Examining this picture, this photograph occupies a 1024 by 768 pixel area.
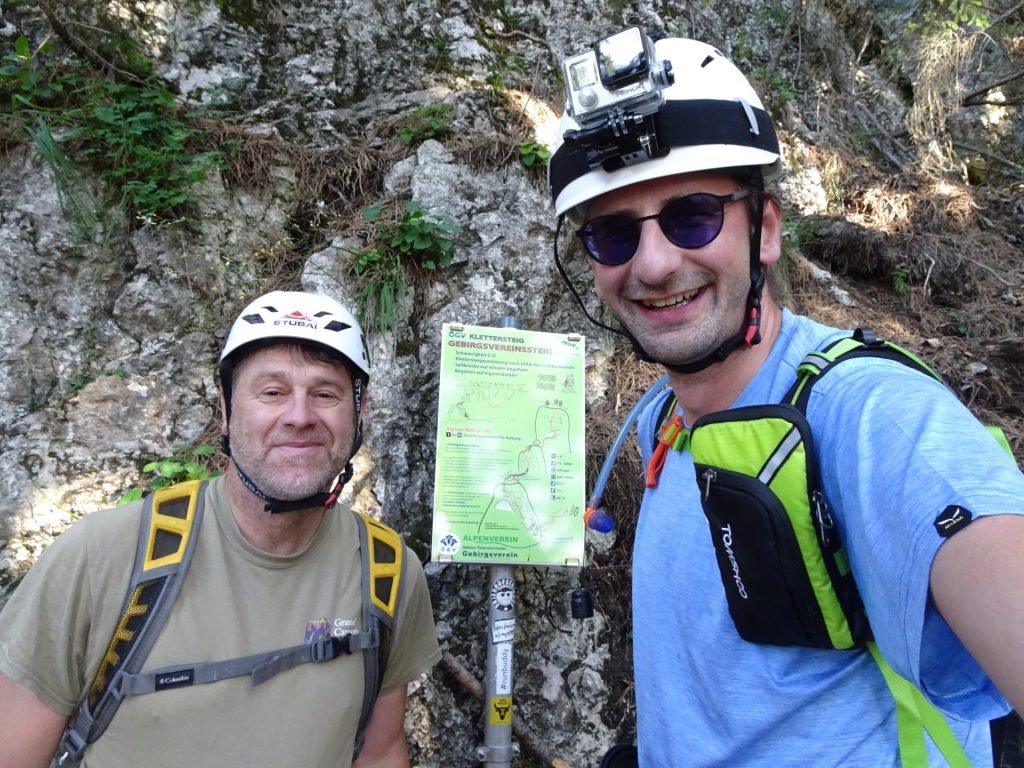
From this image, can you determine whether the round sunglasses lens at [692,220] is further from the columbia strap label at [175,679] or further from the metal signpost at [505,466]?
the columbia strap label at [175,679]

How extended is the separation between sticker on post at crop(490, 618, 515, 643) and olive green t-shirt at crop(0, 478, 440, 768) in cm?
110

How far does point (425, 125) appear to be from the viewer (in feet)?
16.7

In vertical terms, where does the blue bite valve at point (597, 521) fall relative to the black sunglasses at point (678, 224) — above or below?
below

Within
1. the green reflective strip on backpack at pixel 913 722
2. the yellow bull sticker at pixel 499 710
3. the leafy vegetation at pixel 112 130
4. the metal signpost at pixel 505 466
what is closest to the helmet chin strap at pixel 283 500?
the metal signpost at pixel 505 466

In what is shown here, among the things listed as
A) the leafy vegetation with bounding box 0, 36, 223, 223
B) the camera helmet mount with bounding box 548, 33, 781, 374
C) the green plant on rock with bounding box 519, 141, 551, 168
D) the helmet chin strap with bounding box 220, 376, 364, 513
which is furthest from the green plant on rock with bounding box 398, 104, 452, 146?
the camera helmet mount with bounding box 548, 33, 781, 374

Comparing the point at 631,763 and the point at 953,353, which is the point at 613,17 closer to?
the point at 953,353

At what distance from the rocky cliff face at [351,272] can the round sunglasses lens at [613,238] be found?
2.74 m

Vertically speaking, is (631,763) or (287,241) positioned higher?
(287,241)

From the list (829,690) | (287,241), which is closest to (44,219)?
(287,241)

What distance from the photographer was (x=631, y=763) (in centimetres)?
203

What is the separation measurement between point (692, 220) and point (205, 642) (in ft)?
6.86

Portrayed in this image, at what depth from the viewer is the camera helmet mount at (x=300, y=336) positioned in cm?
241

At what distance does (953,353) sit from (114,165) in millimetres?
7085

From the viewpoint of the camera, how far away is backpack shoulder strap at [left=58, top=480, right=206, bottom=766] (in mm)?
1913
